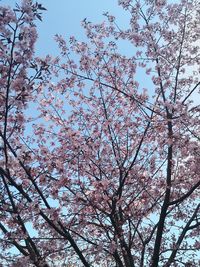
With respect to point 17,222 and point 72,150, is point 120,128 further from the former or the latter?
point 17,222

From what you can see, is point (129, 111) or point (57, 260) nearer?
point (57, 260)

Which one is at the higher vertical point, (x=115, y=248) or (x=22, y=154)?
(x=22, y=154)

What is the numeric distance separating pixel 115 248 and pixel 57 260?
8.36 ft

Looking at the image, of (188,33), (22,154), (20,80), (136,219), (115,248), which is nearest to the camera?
(20,80)

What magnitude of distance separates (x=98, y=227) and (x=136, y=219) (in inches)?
35.9

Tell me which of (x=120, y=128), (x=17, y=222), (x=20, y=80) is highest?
(x=120, y=128)

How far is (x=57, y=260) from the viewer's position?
959 centimetres

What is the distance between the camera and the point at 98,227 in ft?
30.9

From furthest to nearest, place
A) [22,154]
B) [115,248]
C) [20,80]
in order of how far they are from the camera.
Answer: [115,248] → [22,154] → [20,80]

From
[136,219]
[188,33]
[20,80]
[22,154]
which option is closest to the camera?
[20,80]

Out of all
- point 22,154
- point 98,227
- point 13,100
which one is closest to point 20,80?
point 13,100

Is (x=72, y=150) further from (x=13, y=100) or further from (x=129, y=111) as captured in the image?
(x=13, y=100)

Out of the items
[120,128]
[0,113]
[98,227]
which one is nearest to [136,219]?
[98,227]

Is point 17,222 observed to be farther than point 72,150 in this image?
No
